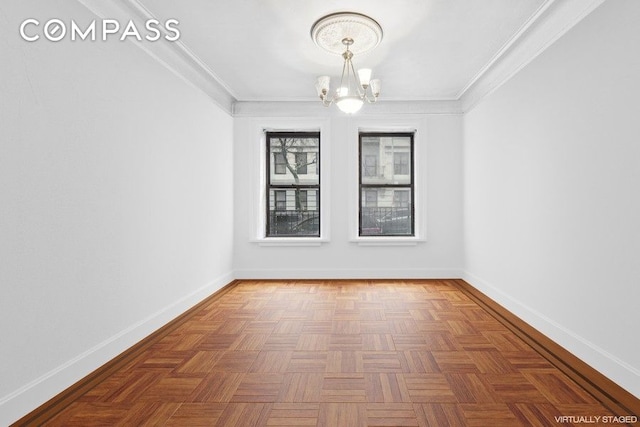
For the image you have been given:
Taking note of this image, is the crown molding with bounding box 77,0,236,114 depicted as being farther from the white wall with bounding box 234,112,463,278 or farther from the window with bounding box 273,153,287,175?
the window with bounding box 273,153,287,175

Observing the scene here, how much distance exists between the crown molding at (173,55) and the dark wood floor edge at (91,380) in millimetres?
2282

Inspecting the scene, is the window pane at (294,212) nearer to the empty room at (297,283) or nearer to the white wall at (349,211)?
the white wall at (349,211)

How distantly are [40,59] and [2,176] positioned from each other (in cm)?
69

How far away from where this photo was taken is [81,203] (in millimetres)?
2137

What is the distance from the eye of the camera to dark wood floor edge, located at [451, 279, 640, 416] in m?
1.82

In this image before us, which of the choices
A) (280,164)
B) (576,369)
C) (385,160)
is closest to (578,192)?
(576,369)

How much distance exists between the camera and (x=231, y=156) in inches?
190

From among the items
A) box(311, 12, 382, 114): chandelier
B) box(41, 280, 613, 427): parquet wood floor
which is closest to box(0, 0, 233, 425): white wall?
box(41, 280, 613, 427): parquet wood floor

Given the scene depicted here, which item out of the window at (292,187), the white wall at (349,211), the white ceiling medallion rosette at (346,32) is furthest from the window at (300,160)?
the white ceiling medallion rosette at (346,32)

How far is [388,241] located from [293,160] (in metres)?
1.83

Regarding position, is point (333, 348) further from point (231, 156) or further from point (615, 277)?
point (231, 156)

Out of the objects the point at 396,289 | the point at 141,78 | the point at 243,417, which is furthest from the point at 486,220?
the point at 141,78

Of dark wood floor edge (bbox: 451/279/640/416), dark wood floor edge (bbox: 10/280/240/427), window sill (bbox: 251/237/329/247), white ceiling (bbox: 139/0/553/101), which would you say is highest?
white ceiling (bbox: 139/0/553/101)

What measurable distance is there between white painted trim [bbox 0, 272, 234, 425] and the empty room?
0.01 meters
